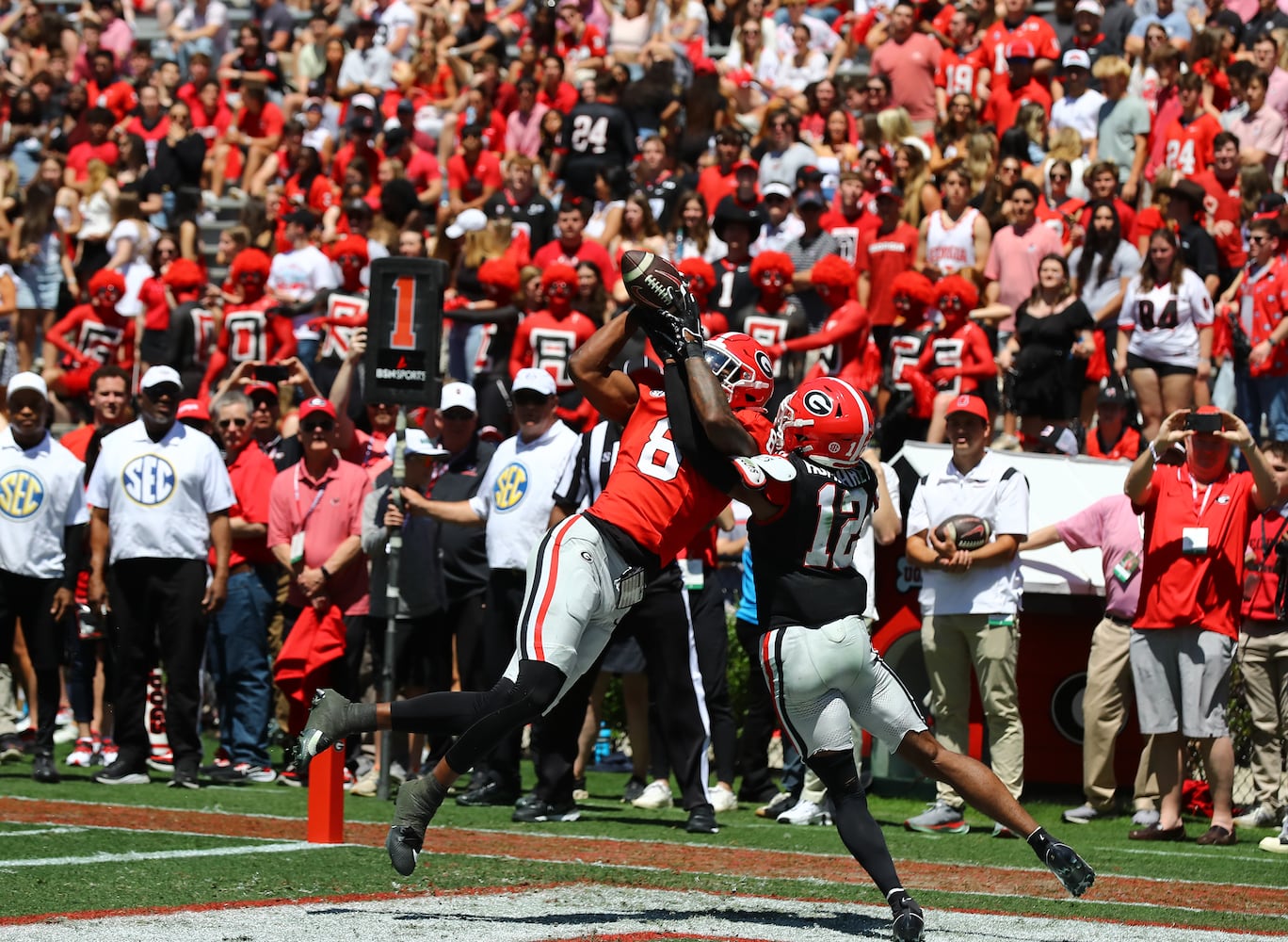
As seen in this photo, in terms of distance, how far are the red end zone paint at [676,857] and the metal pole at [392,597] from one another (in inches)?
38.2

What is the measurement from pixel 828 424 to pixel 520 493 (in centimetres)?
395

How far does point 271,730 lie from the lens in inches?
505

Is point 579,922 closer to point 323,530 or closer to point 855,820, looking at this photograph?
point 855,820

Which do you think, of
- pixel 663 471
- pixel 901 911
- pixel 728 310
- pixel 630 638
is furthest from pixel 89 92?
pixel 901 911

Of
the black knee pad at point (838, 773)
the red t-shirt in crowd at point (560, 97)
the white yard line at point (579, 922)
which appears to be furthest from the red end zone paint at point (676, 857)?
the red t-shirt in crowd at point (560, 97)

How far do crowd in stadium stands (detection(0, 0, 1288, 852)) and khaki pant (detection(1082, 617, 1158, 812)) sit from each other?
0.05 meters

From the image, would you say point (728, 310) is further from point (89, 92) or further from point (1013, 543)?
point (89, 92)

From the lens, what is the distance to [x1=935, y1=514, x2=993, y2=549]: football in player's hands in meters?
10.1

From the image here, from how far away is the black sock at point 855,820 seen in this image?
6.42 m

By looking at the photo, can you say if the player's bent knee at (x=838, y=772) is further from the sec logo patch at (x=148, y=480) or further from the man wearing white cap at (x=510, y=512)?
the sec logo patch at (x=148, y=480)

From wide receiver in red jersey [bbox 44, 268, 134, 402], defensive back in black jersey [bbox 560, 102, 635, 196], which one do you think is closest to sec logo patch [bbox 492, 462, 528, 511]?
wide receiver in red jersey [bbox 44, 268, 134, 402]

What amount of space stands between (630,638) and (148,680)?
289cm

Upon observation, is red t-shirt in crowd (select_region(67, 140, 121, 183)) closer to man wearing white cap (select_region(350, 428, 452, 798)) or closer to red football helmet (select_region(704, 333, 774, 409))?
man wearing white cap (select_region(350, 428, 452, 798))

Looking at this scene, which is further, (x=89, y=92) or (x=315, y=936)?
(x=89, y=92)
